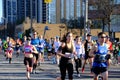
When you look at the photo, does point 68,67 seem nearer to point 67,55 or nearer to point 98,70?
point 67,55

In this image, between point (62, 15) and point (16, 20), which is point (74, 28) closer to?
point (16, 20)

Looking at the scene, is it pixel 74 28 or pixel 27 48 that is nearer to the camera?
pixel 27 48

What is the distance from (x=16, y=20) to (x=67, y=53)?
321 ft

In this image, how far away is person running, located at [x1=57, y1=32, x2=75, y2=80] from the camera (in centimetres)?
1216

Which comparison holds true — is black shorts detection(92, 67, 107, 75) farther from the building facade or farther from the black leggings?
the building facade

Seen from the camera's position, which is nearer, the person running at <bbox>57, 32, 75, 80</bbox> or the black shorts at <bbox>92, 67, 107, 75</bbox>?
the black shorts at <bbox>92, 67, 107, 75</bbox>

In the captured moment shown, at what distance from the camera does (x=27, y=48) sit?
16.0 metres

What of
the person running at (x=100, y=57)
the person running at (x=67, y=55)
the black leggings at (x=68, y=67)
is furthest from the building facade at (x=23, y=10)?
the person running at (x=100, y=57)

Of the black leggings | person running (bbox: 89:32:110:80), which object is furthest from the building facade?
person running (bbox: 89:32:110:80)

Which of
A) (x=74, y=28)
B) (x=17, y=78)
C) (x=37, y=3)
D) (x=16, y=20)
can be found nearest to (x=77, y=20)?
(x=74, y=28)

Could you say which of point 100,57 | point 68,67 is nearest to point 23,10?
point 68,67

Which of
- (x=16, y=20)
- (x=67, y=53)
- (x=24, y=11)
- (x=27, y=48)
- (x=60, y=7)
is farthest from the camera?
(x=60, y=7)

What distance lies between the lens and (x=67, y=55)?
39.8 ft

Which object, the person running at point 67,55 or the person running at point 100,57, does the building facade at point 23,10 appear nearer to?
the person running at point 67,55
